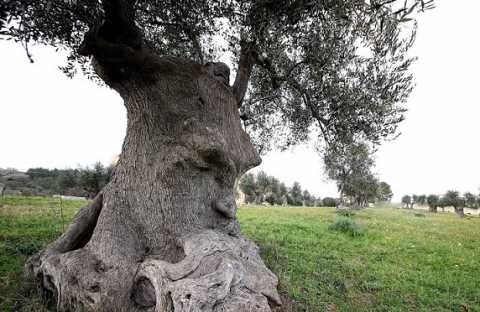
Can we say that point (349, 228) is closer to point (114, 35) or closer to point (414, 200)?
point (114, 35)

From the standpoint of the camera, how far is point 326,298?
5.44 m

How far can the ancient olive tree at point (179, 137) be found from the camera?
394 centimetres

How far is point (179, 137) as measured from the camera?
17.4ft

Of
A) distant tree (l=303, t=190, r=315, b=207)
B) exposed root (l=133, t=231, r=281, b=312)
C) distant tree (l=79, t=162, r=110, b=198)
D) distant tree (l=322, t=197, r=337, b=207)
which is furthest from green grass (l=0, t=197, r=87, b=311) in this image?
distant tree (l=303, t=190, r=315, b=207)

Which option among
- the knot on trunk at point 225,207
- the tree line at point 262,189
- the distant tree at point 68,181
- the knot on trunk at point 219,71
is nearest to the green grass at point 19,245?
the knot on trunk at point 225,207

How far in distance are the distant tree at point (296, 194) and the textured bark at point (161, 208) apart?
69566mm

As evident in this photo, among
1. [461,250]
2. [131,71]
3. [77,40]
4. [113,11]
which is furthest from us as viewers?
[461,250]

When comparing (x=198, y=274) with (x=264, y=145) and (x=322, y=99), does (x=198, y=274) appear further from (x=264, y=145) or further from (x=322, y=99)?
(x=264, y=145)

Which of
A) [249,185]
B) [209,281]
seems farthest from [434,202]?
[209,281]

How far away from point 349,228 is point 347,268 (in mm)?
5894

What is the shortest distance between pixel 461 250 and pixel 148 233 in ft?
40.8

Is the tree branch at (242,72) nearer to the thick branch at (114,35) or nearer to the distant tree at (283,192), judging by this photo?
the thick branch at (114,35)

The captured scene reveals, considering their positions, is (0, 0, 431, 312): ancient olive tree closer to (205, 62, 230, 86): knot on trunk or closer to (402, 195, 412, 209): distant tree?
(205, 62, 230, 86): knot on trunk

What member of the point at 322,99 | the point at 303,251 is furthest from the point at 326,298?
the point at 322,99
